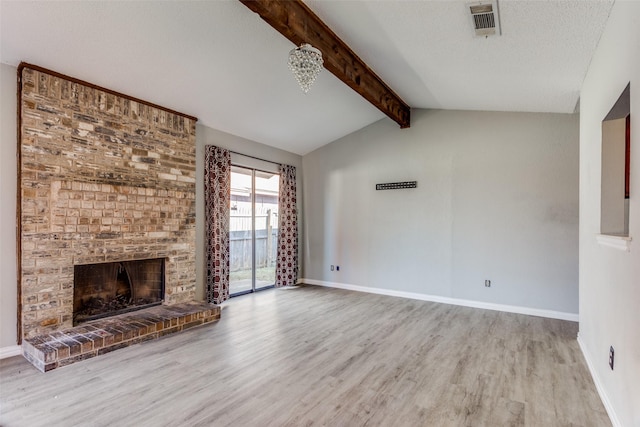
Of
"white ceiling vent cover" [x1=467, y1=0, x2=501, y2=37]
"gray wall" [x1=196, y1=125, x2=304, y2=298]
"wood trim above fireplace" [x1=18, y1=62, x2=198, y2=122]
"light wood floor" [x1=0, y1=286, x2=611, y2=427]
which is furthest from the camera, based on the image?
"gray wall" [x1=196, y1=125, x2=304, y2=298]

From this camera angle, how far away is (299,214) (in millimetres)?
6758

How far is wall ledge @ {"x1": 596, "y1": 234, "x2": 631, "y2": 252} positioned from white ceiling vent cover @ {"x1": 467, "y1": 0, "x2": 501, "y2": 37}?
5.83 feet

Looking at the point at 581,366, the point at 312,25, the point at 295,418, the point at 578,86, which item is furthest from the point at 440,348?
the point at 312,25

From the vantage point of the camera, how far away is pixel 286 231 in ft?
20.7

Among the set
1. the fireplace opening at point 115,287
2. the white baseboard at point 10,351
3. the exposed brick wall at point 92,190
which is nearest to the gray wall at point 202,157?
the exposed brick wall at point 92,190

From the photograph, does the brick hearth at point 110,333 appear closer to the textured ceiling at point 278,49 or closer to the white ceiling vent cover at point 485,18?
the textured ceiling at point 278,49

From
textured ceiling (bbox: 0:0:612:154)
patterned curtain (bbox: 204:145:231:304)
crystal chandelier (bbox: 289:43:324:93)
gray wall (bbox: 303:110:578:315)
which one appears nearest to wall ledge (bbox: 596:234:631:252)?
textured ceiling (bbox: 0:0:612:154)

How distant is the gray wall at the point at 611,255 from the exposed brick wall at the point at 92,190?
448 cm

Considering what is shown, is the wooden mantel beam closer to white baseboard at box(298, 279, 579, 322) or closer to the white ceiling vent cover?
the white ceiling vent cover

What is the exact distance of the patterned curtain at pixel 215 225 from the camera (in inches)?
191

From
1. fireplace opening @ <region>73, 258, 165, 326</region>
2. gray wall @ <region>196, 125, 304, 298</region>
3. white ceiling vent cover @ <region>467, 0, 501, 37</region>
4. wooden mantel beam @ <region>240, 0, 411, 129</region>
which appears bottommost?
fireplace opening @ <region>73, 258, 165, 326</region>

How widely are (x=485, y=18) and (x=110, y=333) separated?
439 centimetres

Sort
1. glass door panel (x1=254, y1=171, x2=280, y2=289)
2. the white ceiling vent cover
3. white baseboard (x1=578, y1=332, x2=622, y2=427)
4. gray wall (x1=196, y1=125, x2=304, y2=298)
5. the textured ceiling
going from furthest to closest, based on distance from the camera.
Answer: glass door panel (x1=254, y1=171, x2=280, y2=289)
gray wall (x1=196, y1=125, x2=304, y2=298)
the textured ceiling
the white ceiling vent cover
white baseboard (x1=578, y1=332, x2=622, y2=427)

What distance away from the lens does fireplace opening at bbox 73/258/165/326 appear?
144 inches
